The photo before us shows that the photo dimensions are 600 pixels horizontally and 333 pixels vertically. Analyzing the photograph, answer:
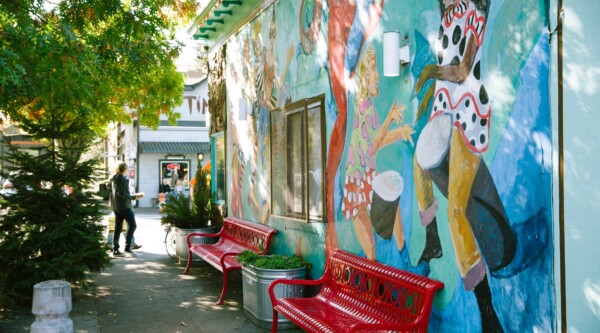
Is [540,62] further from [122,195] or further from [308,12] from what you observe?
[122,195]

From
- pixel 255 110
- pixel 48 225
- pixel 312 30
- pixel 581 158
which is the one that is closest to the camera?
pixel 581 158

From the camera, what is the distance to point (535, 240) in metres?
3.65

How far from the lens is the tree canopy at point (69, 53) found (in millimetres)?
7312

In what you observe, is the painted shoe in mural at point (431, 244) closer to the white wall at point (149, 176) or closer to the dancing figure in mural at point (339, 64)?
the dancing figure in mural at point (339, 64)

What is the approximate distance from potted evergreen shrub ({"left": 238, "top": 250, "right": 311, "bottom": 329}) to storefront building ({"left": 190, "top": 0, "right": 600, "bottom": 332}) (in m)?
0.41

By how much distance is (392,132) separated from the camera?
17.4ft

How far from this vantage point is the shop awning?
30.3 meters

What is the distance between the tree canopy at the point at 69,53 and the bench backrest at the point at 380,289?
380cm

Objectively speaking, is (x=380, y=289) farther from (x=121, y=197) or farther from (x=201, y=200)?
(x=121, y=197)

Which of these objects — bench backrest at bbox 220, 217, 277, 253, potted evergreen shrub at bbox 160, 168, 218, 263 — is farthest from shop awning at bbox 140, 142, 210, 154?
bench backrest at bbox 220, 217, 277, 253

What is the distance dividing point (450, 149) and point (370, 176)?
1.38 m

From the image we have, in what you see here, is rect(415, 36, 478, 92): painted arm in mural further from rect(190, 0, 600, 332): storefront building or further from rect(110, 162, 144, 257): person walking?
rect(110, 162, 144, 257): person walking

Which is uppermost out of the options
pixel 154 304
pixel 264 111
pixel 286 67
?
pixel 286 67

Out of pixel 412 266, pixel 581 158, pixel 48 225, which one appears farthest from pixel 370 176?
pixel 48 225
